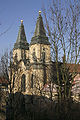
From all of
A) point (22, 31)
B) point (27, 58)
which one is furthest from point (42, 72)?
point (22, 31)

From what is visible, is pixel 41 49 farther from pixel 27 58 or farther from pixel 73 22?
pixel 73 22

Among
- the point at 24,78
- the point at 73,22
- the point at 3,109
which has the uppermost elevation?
the point at 73,22

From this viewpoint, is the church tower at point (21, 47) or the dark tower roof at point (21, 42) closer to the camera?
the church tower at point (21, 47)

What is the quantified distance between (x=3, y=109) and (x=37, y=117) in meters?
4.96

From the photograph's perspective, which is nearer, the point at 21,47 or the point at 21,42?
the point at 21,47

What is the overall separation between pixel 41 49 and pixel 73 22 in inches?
976

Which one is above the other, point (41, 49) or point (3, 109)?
point (41, 49)

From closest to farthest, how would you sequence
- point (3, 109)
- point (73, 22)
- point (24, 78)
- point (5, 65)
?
1. point (3, 109)
2. point (73, 22)
3. point (5, 65)
4. point (24, 78)

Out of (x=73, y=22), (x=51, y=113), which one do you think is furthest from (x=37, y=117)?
(x=73, y=22)

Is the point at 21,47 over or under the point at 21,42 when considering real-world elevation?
under

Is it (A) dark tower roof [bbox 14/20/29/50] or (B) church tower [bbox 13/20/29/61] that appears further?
(A) dark tower roof [bbox 14/20/29/50]

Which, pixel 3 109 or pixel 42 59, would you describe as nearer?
pixel 3 109

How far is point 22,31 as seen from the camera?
39875 millimetres

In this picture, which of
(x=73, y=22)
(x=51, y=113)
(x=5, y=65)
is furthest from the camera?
(x=5, y=65)
